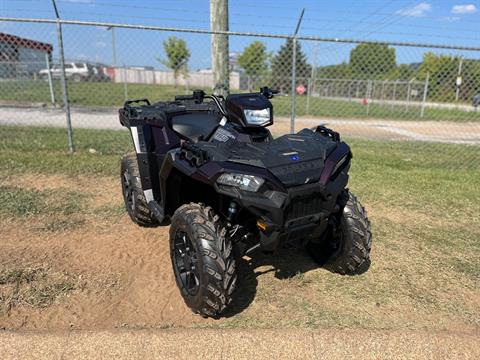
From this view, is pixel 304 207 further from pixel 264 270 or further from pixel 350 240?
pixel 264 270

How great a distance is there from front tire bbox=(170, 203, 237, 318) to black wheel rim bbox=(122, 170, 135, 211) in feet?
4.91

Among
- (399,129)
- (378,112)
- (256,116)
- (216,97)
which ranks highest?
(216,97)

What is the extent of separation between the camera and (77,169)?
6.54 m

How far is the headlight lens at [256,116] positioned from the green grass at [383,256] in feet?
4.30

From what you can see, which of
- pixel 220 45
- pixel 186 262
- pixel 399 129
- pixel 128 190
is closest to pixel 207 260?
pixel 186 262

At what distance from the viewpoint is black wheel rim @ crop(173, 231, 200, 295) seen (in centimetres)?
285

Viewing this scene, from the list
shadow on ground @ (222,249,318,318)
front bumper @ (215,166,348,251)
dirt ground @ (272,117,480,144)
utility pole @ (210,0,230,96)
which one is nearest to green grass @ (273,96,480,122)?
dirt ground @ (272,117,480,144)

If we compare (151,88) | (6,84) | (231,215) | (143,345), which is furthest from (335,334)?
(151,88)

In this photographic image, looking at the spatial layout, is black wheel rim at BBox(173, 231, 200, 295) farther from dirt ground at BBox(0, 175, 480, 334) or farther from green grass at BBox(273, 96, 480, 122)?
green grass at BBox(273, 96, 480, 122)

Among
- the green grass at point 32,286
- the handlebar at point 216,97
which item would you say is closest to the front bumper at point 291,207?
the handlebar at point 216,97

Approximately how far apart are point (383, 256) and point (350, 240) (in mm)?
893

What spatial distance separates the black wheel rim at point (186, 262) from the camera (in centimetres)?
285

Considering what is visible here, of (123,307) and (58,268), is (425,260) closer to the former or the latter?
(123,307)

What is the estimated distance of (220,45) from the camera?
22.0 ft
